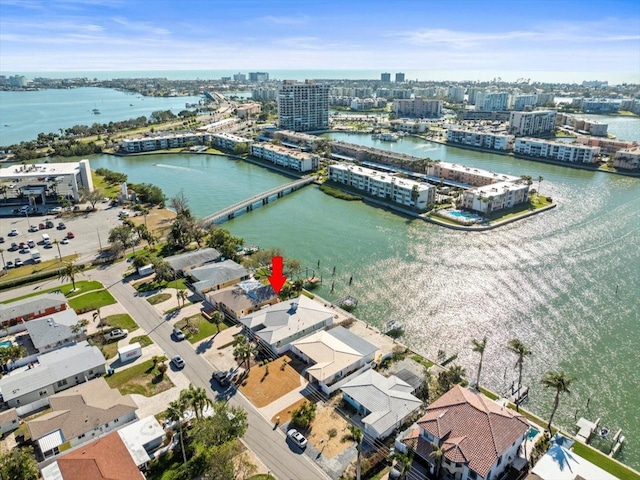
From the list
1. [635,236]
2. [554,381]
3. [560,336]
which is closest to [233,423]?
[554,381]

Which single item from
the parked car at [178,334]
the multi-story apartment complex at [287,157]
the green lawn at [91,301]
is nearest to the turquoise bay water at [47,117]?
the multi-story apartment complex at [287,157]

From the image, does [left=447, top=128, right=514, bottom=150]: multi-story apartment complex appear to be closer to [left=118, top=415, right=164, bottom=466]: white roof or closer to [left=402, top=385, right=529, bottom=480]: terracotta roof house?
[left=402, top=385, right=529, bottom=480]: terracotta roof house

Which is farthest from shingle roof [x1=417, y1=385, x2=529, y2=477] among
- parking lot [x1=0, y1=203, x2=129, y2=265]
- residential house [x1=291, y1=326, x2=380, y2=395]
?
parking lot [x1=0, y1=203, x2=129, y2=265]

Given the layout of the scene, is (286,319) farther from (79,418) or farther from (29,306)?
(29,306)

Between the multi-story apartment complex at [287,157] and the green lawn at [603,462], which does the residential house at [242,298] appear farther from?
the multi-story apartment complex at [287,157]

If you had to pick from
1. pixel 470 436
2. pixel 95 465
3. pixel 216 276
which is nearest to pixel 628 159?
pixel 216 276

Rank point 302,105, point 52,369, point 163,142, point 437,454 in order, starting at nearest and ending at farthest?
1. point 437,454
2. point 52,369
3. point 163,142
4. point 302,105
